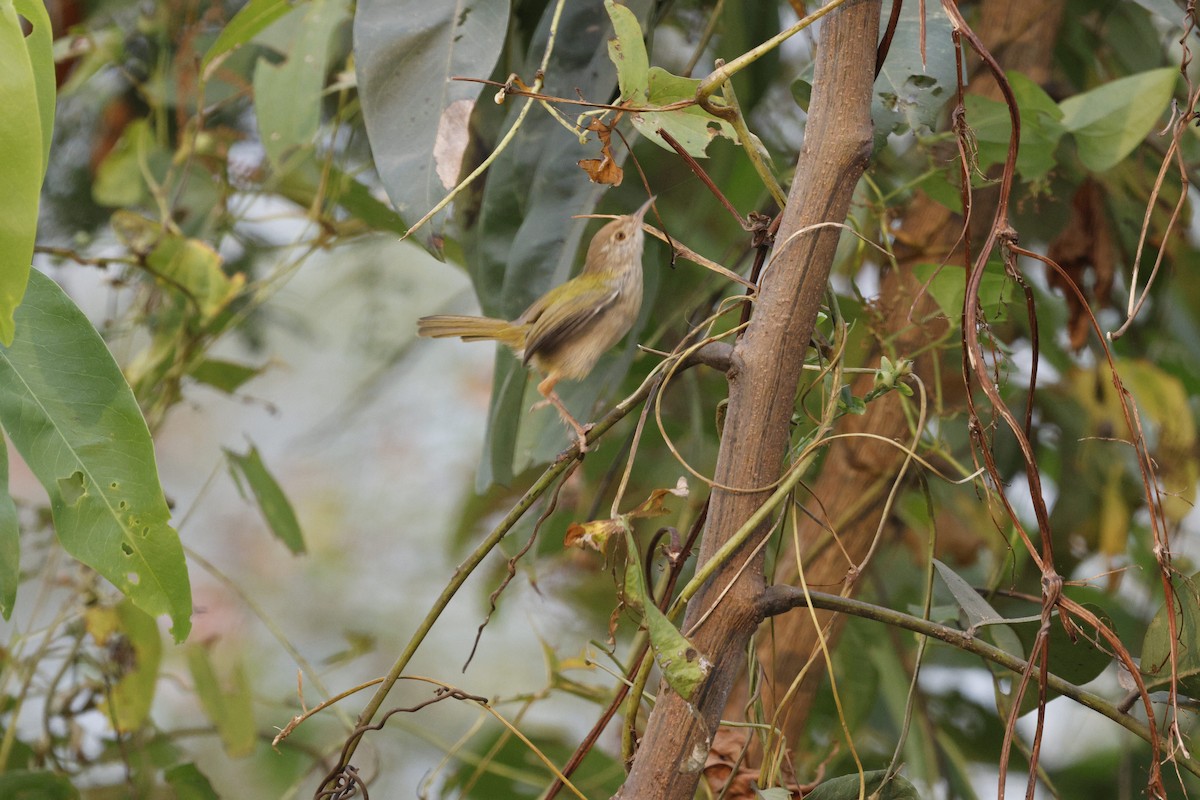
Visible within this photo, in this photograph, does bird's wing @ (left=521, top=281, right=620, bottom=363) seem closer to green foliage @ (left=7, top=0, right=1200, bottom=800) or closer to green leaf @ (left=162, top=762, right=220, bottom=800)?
green foliage @ (left=7, top=0, right=1200, bottom=800)

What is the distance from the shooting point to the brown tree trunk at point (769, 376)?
613mm

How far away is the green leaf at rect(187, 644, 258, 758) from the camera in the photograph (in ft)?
4.54

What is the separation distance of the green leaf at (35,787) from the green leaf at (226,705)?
212 millimetres

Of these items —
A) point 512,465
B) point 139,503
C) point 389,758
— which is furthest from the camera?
point 389,758

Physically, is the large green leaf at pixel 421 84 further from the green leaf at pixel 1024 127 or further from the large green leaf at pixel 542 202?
the green leaf at pixel 1024 127

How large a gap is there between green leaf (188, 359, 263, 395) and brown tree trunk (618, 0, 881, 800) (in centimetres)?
109

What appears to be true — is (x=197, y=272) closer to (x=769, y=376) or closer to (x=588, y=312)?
(x=588, y=312)

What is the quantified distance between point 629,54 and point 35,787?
1.03m

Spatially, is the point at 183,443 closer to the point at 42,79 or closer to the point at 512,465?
the point at 512,465

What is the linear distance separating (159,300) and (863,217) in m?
1.08

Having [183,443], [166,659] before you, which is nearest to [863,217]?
[166,659]

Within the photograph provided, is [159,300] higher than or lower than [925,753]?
higher

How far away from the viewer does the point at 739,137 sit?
2.20ft

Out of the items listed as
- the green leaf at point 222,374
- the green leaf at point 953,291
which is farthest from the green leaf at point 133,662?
the green leaf at point 953,291
